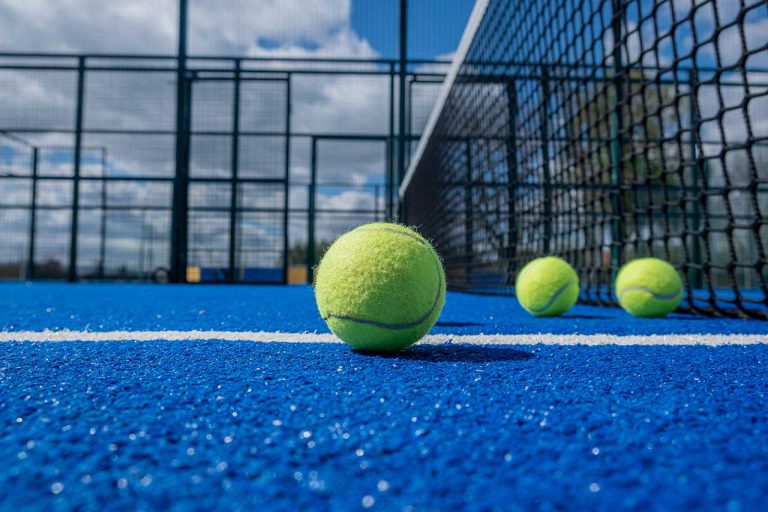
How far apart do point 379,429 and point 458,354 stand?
0.65m

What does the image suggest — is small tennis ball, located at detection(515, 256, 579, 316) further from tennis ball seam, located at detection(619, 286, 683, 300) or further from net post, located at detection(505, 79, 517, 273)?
net post, located at detection(505, 79, 517, 273)

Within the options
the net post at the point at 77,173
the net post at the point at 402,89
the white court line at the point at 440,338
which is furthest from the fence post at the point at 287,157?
the white court line at the point at 440,338

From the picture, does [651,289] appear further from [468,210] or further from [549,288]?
[468,210]

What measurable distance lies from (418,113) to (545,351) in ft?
25.8

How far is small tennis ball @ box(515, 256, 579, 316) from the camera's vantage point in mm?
2422

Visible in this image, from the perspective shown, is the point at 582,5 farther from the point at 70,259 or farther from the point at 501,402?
the point at 70,259

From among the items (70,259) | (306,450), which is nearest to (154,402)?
(306,450)

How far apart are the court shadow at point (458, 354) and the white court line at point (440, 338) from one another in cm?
10

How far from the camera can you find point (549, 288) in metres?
2.41

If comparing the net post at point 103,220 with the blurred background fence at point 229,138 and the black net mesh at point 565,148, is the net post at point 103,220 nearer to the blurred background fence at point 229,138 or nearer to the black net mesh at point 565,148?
the blurred background fence at point 229,138

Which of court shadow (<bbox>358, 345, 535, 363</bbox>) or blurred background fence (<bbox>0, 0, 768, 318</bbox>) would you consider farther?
blurred background fence (<bbox>0, 0, 768, 318</bbox>)

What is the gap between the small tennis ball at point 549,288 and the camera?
2.42 metres

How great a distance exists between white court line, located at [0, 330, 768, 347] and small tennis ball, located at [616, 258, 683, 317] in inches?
28.2

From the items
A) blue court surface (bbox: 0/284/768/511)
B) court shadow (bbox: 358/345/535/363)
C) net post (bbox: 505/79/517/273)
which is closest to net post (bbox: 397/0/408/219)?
net post (bbox: 505/79/517/273)
